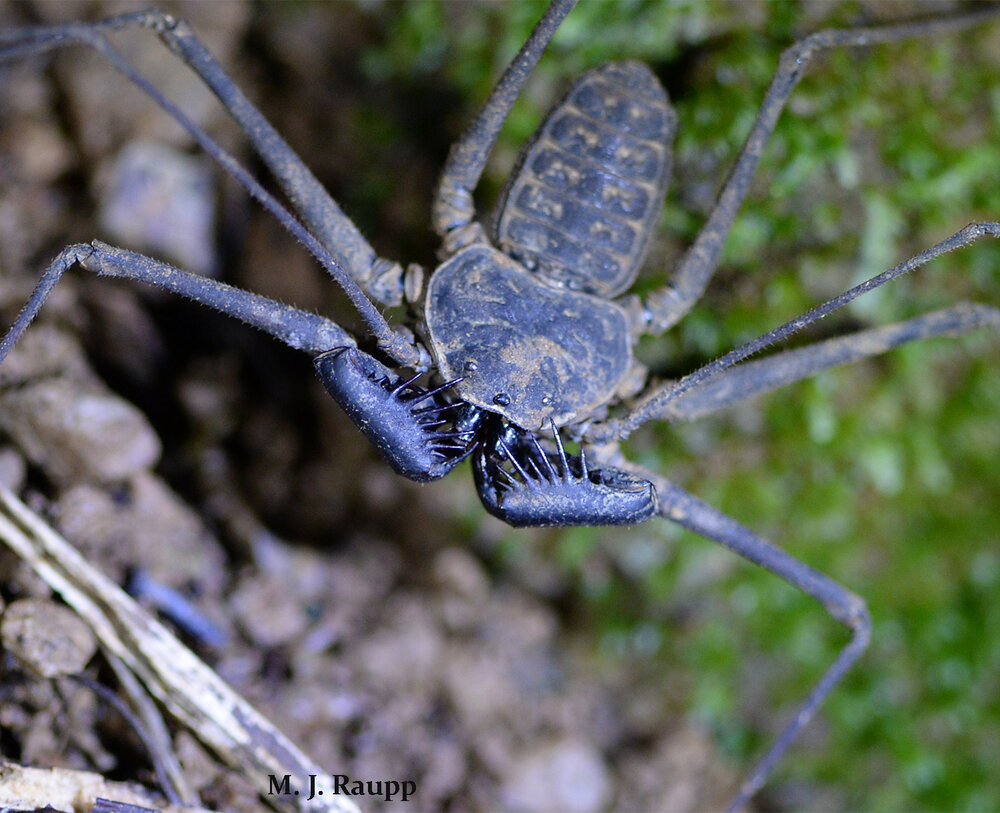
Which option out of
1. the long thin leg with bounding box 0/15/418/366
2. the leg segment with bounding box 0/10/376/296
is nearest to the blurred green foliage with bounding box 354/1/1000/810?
the leg segment with bounding box 0/10/376/296

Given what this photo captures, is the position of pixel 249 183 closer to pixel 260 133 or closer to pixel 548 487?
pixel 260 133

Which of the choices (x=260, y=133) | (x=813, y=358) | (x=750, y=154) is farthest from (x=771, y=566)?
(x=260, y=133)

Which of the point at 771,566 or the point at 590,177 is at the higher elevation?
the point at 590,177

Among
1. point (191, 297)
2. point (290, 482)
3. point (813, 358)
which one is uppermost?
point (290, 482)

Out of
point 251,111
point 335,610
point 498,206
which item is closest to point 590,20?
point 498,206

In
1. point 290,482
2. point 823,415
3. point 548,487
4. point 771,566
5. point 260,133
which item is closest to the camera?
point 548,487

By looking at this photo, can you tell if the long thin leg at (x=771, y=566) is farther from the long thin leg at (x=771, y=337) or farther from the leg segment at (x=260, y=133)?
the leg segment at (x=260, y=133)
